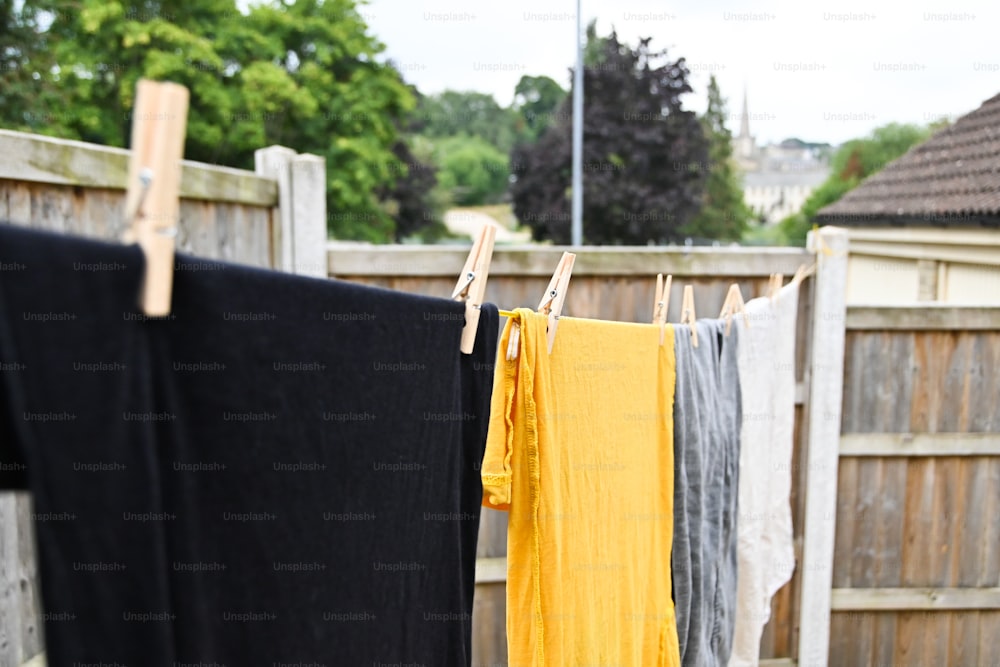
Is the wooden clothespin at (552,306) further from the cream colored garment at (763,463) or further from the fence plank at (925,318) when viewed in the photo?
the fence plank at (925,318)

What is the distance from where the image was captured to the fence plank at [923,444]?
2.99m

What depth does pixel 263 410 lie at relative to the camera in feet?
2.40

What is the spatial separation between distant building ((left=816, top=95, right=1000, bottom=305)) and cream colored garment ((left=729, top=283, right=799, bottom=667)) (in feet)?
5.66

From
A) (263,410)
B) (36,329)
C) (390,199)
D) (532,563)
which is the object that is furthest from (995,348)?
(390,199)

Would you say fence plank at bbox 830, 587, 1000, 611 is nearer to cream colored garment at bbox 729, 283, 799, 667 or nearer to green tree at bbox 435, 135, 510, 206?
cream colored garment at bbox 729, 283, 799, 667

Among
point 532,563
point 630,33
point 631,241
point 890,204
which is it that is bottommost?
point 532,563

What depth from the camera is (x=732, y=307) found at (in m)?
2.17

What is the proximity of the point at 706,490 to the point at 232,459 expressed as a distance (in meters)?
1.42

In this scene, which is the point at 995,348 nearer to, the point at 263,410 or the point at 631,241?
the point at 263,410

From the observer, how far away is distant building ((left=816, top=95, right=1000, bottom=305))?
4590mm

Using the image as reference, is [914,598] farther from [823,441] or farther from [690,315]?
[690,315]

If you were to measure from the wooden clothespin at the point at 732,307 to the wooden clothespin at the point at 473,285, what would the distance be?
112 cm

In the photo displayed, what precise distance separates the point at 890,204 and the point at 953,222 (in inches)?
60.4

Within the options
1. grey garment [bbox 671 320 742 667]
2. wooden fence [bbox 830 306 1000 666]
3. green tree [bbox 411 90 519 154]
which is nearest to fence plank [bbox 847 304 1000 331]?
wooden fence [bbox 830 306 1000 666]
